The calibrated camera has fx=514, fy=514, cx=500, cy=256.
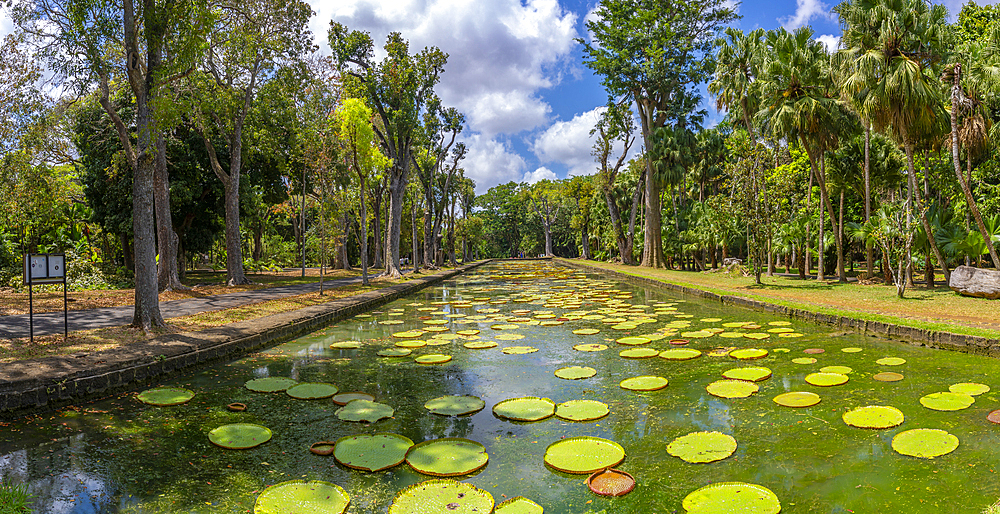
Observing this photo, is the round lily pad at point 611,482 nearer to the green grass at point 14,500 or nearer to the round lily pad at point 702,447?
the round lily pad at point 702,447

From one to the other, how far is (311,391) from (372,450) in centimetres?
184

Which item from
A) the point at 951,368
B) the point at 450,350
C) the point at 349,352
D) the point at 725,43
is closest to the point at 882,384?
the point at 951,368

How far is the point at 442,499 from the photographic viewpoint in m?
2.75

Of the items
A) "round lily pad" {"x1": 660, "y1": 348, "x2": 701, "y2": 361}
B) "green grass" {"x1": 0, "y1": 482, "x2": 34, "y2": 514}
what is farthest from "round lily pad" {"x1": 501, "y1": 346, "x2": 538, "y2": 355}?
"green grass" {"x1": 0, "y1": 482, "x2": 34, "y2": 514}

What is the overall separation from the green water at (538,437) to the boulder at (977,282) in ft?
18.5

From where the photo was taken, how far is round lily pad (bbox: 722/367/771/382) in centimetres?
512

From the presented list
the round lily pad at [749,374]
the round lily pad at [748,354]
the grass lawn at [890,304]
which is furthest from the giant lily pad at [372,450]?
the grass lawn at [890,304]

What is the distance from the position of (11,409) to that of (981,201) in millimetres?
21680

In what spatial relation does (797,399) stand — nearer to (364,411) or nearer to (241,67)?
(364,411)

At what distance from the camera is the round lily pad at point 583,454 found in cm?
315

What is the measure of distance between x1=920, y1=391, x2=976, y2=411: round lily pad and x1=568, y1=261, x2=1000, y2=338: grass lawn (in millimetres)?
2704

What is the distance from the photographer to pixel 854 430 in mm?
3670

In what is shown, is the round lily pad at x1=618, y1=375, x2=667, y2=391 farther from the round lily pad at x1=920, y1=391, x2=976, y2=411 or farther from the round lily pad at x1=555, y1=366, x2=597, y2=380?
the round lily pad at x1=920, y1=391, x2=976, y2=411

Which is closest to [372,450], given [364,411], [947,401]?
[364,411]
